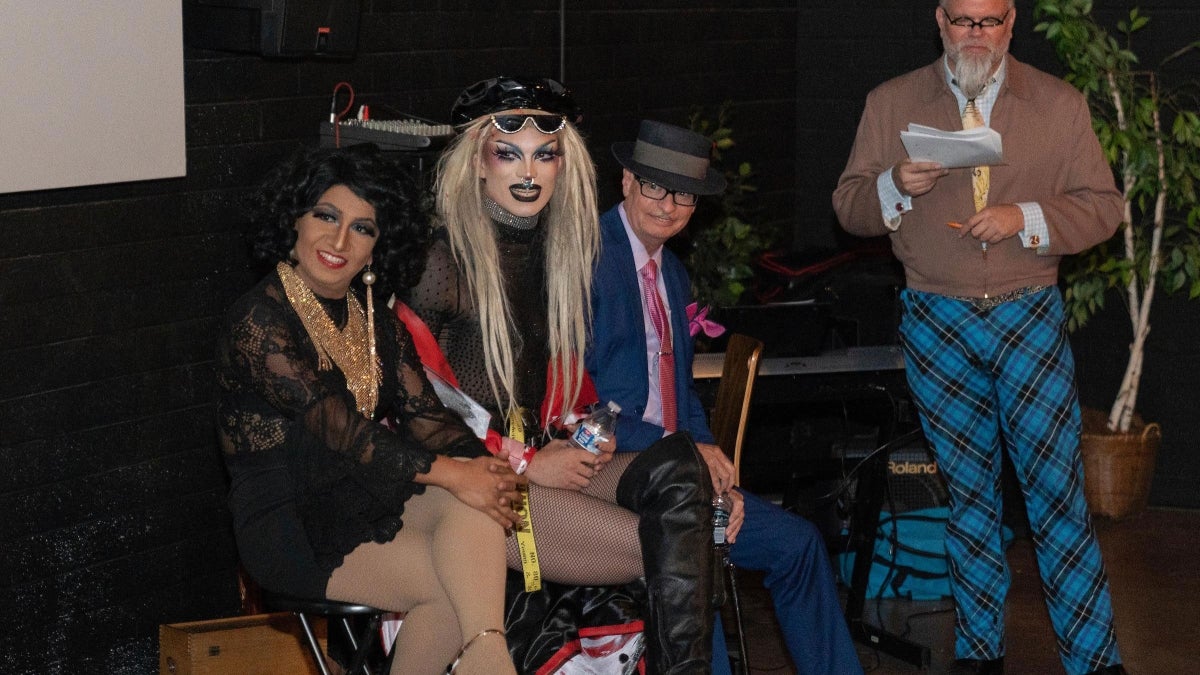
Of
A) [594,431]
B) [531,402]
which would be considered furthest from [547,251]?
[594,431]

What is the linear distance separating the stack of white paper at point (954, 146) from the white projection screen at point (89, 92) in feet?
5.84

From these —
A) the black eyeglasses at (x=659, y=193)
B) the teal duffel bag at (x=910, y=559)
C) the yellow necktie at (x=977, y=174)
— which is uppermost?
the yellow necktie at (x=977, y=174)

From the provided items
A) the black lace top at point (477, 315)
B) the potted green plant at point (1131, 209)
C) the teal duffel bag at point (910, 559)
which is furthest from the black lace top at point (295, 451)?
the potted green plant at point (1131, 209)

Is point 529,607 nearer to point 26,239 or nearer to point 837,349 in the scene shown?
point 26,239

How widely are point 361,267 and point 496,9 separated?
1.74 m

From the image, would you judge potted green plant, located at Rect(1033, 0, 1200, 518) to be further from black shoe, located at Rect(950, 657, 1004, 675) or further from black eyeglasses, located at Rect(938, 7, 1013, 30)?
black shoe, located at Rect(950, 657, 1004, 675)

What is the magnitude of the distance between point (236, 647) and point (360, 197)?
1166 millimetres

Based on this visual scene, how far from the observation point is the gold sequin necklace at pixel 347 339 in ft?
10.5

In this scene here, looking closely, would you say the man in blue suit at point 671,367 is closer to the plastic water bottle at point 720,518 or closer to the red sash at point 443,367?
the plastic water bottle at point 720,518

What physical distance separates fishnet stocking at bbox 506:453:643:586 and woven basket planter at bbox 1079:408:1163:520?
2.77m

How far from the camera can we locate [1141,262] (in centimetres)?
534

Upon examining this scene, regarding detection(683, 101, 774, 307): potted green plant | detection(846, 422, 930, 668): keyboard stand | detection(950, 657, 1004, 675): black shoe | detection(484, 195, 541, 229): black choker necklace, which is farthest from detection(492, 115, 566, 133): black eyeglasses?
detection(950, 657, 1004, 675): black shoe

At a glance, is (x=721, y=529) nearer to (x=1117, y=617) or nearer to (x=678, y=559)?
(x=678, y=559)

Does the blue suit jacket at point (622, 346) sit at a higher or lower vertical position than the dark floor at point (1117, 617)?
higher
